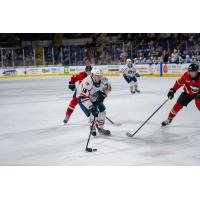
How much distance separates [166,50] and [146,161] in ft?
30.3

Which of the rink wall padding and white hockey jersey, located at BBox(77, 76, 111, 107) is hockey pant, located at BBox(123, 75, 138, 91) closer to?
the rink wall padding

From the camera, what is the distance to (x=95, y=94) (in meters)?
4.69

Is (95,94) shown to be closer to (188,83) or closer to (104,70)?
(188,83)

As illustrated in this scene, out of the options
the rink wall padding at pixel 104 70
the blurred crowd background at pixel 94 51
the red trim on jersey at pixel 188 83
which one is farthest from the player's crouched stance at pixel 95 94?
the rink wall padding at pixel 104 70

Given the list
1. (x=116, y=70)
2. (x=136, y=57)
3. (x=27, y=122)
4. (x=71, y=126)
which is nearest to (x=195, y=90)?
(x=71, y=126)

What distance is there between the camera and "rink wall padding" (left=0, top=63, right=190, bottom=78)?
14195 millimetres

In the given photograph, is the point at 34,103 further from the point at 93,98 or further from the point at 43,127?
the point at 93,98

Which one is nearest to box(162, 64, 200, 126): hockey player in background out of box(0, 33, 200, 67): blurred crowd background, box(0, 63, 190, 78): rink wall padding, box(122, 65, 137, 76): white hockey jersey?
box(122, 65, 137, 76): white hockey jersey

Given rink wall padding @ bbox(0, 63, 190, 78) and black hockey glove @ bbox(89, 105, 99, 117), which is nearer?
black hockey glove @ bbox(89, 105, 99, 117)

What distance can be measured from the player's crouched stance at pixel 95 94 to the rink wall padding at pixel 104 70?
8534 millimetres

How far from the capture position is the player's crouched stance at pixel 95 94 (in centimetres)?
448

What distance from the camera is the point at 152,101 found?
7.95 m

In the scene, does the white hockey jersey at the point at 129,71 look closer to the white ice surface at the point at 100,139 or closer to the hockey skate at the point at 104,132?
the white ice surface at the point at 100,139

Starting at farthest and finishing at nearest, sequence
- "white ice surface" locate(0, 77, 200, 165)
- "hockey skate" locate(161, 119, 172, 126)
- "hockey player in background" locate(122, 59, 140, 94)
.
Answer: "hockey player in background" locate(122, 59, 140, 94) < "hockey skate" locate(161, 119, 172, 126) < "white ice surface" locate(0, 77, 200, 165)
